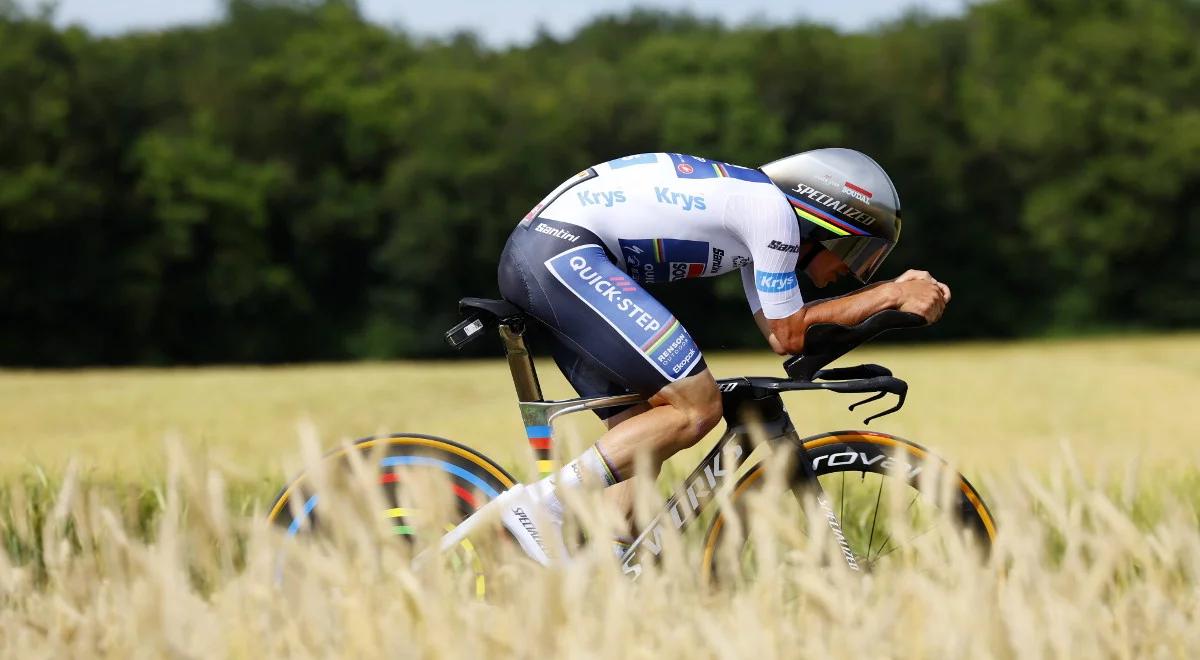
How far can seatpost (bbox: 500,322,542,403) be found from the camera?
4.58 meters

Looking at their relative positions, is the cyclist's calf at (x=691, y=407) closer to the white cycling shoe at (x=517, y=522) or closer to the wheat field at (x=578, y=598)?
the white cycling shoe at (x=517, y=522)

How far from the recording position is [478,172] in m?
57.6

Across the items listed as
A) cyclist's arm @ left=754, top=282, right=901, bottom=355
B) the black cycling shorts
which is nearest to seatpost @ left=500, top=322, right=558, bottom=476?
the black cycling shorts

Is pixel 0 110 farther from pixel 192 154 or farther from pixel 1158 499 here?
pixel 1158 499

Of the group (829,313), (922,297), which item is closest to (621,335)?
(829,313)

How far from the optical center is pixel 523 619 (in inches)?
113

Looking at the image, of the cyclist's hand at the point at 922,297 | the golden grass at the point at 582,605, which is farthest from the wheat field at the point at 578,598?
the cyclist's hand at the point at 922,297

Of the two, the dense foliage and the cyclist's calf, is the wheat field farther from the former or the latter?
the dense foliage

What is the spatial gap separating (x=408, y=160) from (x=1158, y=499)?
54.3m

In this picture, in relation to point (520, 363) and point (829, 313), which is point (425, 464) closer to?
point (520, 363)

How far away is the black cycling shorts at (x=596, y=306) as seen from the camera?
4355 millimetres

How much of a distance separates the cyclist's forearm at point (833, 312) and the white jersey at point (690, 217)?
0.05 m

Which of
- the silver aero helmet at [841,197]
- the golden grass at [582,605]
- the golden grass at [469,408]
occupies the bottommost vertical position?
the golden grass at [469,408]

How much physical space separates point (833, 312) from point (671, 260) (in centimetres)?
56
